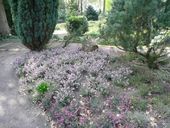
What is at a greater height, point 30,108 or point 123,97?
point 123,97

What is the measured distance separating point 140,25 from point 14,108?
10.3ft

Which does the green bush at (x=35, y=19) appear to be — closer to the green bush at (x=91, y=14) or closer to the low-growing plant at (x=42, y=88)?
the low-growing plant at (x=42, y=88)

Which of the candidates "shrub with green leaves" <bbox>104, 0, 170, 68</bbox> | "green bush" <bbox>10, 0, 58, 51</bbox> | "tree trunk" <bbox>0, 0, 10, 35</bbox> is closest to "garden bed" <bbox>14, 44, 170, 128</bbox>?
"shrub with green leaves" <bbox>104, 0, 170, 68</bbox>

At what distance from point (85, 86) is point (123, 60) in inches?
67.6

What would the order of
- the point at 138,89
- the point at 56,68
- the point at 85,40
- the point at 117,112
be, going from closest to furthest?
the point at 117,112, the point at 138,89, the point at 56,68, the point at 85,40

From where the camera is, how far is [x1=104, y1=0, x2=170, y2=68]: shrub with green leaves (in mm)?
6262

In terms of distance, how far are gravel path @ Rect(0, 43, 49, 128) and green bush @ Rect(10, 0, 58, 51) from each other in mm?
1142

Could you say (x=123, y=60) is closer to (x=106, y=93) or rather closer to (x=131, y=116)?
(x=106, y=93)

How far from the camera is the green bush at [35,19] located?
877 centimetres

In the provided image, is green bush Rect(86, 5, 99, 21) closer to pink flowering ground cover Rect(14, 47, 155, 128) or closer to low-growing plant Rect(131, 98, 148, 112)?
pink flowering ground cover Rect(14, 47, 155, 128)

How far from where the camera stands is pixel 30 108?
610 cm

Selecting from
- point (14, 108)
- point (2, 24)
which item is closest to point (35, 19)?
point (14, 108)

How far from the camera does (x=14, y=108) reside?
616 cm

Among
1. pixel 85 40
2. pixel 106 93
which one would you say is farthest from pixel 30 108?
pixel 85 40
